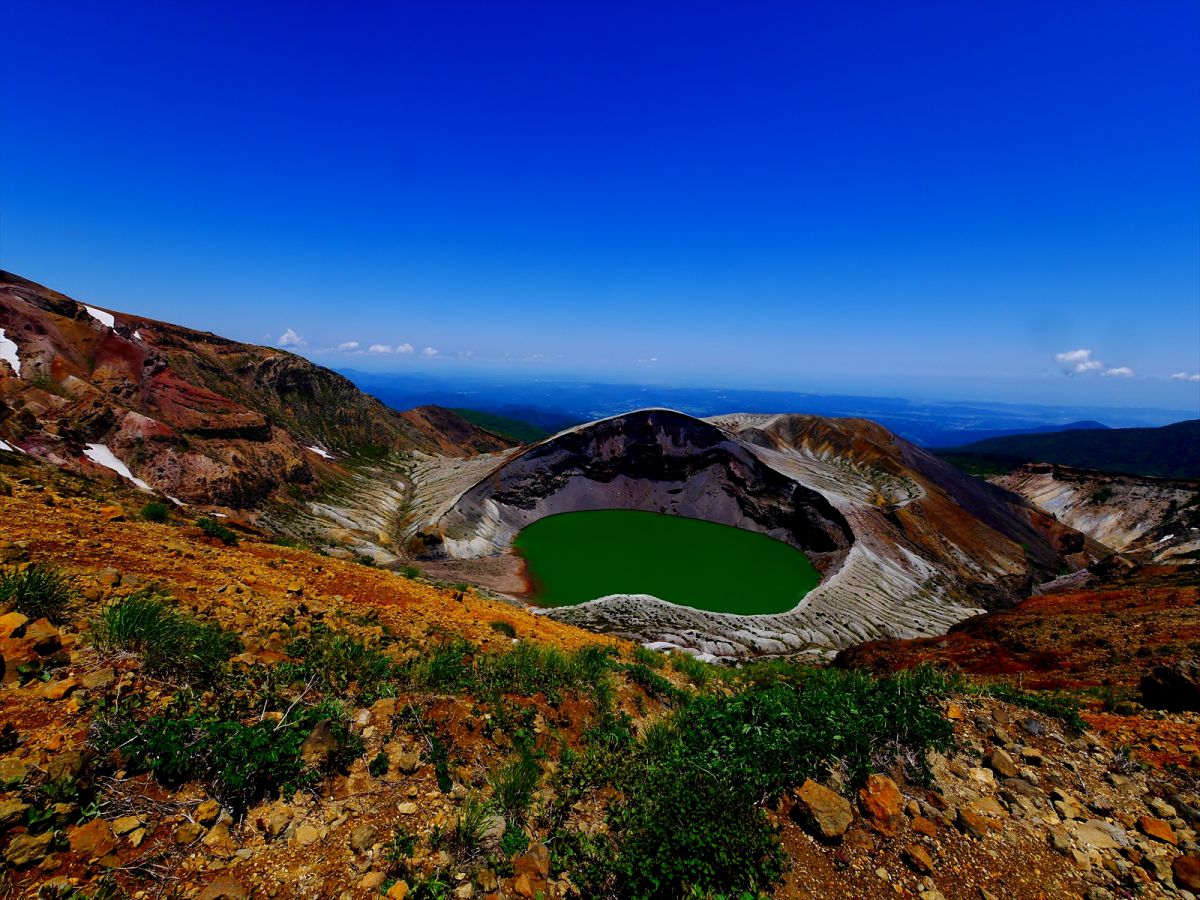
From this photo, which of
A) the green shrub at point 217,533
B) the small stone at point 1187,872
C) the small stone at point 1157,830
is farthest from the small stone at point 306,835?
the green shrub at point 217,533

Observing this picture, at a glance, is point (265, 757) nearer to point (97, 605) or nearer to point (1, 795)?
point (1, 795)

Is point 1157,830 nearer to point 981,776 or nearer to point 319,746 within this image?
point 981,776

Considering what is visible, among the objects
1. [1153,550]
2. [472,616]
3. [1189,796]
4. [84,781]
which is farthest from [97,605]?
[1153,550]

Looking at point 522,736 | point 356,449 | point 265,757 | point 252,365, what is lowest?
point 356,449

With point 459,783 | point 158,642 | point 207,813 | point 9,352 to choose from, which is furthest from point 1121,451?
point 9,352

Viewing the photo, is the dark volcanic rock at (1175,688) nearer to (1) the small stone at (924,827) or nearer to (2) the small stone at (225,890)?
(1) the small stone at (924,827)
